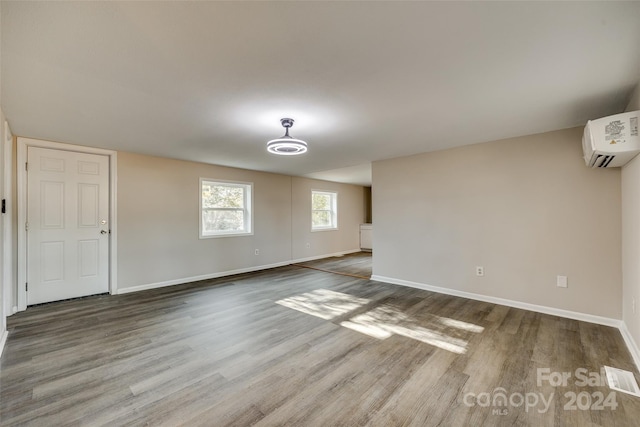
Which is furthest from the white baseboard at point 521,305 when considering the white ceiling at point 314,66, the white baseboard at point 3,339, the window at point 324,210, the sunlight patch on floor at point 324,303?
the white baseboard at point 3,339

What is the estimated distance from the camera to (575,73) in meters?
1.98

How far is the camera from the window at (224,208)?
5273 millimetres

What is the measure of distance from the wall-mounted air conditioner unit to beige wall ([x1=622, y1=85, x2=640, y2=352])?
0.41 ft

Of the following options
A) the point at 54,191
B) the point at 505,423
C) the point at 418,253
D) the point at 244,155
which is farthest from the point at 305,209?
A: the point at 505,423

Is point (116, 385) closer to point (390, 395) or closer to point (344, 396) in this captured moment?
point (344, 396)

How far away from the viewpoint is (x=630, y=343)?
2.43 metres

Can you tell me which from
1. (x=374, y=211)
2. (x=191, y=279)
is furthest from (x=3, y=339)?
(x=374, y=211)

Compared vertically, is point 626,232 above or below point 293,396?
above

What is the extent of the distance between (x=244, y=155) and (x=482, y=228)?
3.84 m

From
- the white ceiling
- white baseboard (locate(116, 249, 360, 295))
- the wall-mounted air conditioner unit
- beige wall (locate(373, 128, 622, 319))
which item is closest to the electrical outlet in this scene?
beige wall (locate(373, 128, 622, 319))

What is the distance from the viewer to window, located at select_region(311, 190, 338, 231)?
7.56 metres

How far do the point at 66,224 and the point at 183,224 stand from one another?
1.55 m

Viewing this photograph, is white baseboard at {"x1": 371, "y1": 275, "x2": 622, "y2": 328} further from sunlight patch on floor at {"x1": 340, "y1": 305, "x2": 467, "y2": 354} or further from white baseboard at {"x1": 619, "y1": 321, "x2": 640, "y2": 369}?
sunlight patch on floor at {"x1": 340, "y1": 305, "x2": 467, "y2": 354}

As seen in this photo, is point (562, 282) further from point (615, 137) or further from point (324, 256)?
point (324, 256)
